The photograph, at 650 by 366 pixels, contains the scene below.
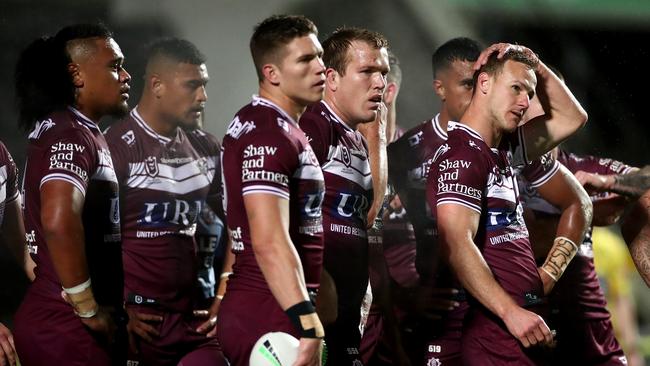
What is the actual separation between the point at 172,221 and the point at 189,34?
52.8 inches

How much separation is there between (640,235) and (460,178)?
1.71 m

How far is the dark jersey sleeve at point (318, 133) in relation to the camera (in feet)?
13.8

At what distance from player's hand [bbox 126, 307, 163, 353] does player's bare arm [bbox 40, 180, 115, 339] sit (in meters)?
0.81

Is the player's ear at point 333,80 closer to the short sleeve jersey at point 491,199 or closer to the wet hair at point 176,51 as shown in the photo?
the short sleeve jersey at point 491,199

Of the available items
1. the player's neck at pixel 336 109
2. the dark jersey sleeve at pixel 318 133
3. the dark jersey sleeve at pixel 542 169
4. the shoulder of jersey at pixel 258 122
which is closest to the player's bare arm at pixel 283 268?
the shoulder of jersey at pixel 258 122

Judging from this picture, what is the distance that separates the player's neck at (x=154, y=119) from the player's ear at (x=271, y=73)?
54.5 inches

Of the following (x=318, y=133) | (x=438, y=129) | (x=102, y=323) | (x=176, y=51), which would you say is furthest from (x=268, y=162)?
(x=438, y=129)

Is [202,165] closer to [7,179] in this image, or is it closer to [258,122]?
Result: [7,179]

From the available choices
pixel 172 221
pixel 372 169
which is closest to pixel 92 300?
pixel 172 221

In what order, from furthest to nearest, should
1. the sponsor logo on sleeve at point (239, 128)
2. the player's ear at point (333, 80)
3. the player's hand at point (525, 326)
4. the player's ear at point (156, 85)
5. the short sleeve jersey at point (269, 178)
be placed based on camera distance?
1. the player's ear at point (156, 85)
2. the player's ear at point (333, 80)
3. the player's hand at point (525, 326)
4. the sponsor logo on sleeve at point (239, 128)
5. the short sleeve jersey at point (269, 178)

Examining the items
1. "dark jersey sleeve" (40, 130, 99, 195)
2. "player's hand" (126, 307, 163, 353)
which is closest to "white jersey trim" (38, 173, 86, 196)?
"dark jersey sleeve" (40, 130, 99, 195)

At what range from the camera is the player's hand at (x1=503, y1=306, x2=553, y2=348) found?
4016mm

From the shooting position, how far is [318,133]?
4.23 meters

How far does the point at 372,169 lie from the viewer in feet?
15.0
